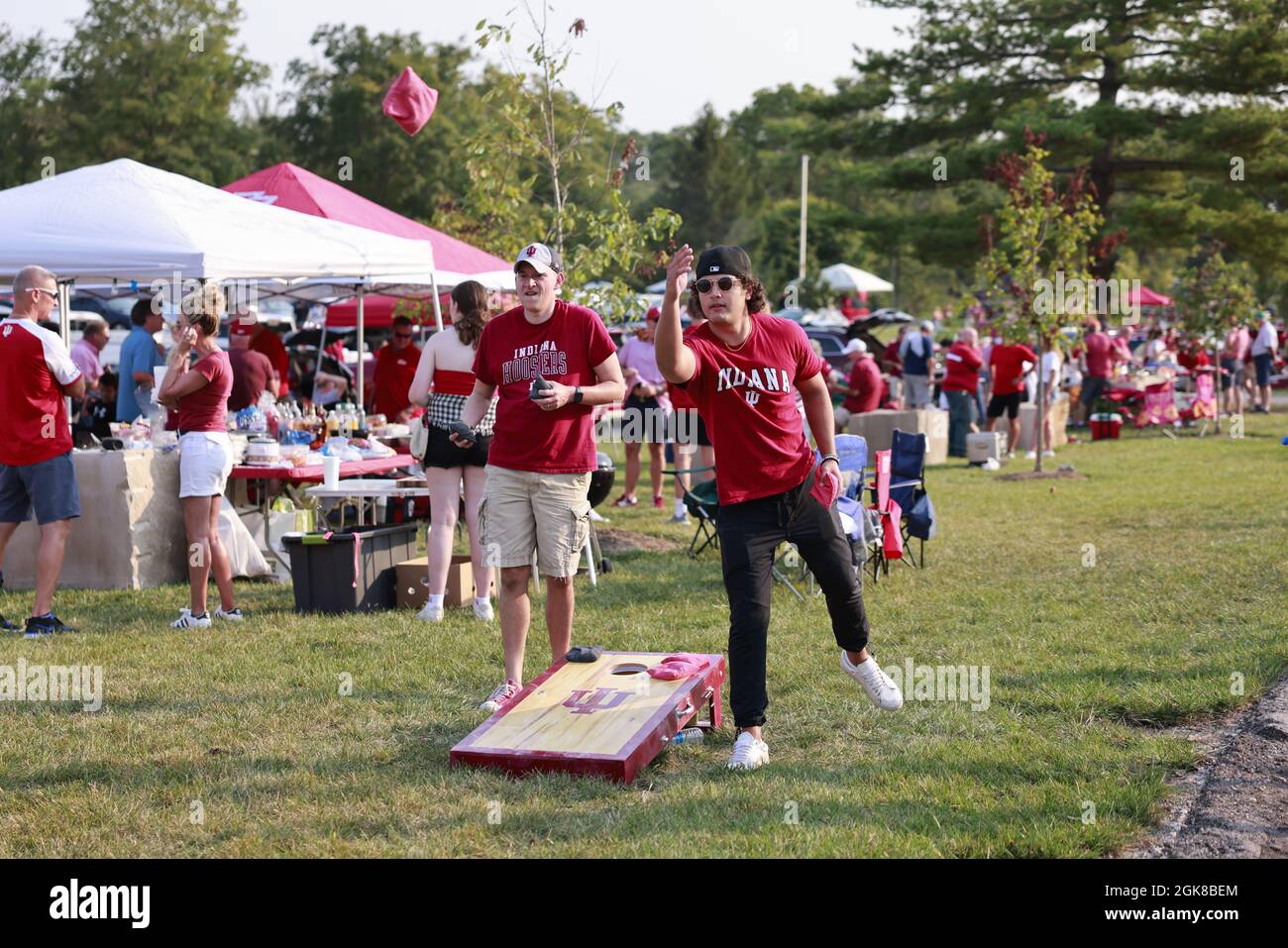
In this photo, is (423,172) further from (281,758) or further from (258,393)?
(281,758)

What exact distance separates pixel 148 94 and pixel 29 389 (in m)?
40.3

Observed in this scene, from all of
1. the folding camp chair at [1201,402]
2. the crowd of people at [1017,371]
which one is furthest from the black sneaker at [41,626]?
the folding camp chair at [1201,402]

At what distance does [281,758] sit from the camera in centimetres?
539

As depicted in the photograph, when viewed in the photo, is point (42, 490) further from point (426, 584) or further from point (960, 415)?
point (960, 415)

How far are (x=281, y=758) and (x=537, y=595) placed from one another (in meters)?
3.73

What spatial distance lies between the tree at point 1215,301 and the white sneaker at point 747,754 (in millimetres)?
19436

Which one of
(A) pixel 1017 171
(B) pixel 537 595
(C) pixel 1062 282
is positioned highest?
(A) pixel 1017 171

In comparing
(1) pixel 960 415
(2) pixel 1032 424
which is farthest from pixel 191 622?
(2) pixel 1032 424

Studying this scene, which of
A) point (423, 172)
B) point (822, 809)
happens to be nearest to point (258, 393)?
point (822, 809)

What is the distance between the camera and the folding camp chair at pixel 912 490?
9.97 m

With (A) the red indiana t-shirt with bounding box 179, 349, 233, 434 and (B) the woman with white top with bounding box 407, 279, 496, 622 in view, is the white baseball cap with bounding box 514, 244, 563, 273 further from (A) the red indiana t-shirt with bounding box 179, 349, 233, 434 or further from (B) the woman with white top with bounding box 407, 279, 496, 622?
(A) the red indiana t-shirt with bounding box 179, 349, 233, 434

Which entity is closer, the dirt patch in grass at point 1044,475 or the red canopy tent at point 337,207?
the red canopy tent at point 337,207
